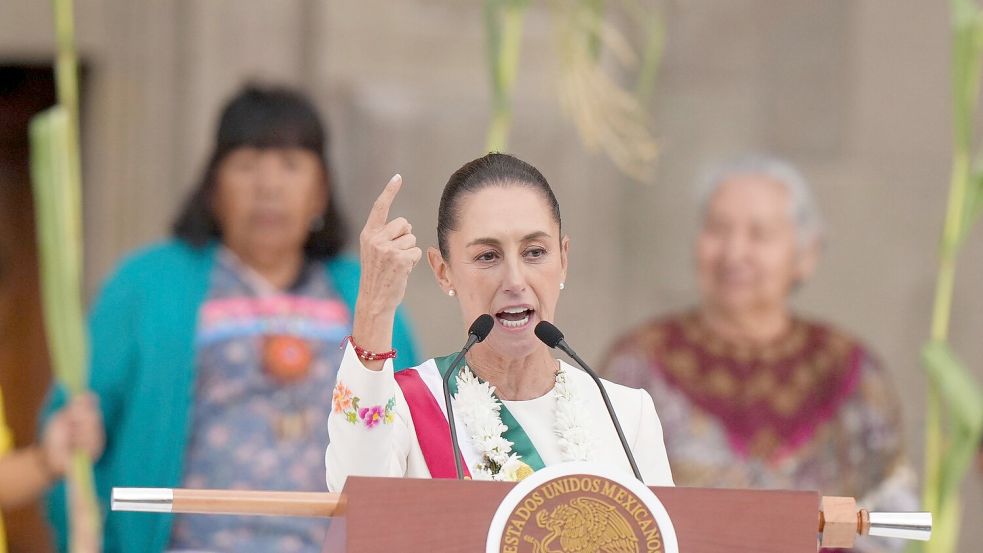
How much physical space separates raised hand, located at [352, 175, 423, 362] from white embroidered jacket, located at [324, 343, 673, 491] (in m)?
0.03

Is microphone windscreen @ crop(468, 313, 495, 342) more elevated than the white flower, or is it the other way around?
microphone windscreen @ crop(468, 313, 495, 342)

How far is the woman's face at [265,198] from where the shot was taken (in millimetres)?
3637

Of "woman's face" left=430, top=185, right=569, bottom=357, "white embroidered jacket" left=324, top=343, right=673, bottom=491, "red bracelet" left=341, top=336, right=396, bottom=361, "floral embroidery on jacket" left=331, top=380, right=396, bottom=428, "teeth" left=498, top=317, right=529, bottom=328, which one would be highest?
"woman's face" left=430, top=185, right=569, bottom=357

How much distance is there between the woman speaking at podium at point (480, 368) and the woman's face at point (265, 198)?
159 cm

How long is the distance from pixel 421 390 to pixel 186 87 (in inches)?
128

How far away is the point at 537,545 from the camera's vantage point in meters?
1.85

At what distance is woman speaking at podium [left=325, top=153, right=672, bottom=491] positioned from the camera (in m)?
1.94

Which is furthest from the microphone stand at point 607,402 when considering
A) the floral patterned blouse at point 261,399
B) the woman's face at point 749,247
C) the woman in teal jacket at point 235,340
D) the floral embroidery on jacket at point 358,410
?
the woman's face at point 749,247

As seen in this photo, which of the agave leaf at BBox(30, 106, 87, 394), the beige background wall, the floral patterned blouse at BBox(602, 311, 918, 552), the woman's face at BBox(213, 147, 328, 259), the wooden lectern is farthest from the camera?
the beige background wall

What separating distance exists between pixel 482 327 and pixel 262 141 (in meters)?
1.78

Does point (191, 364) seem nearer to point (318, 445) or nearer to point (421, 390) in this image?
point (318, 445)

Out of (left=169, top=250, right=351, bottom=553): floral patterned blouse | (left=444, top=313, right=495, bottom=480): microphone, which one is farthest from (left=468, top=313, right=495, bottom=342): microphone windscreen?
(left=169, top=250, right=351, bottom=553): floral patterned blouse

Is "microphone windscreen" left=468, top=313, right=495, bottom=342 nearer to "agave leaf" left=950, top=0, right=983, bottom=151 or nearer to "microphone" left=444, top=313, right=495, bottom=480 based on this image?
"microphone" left=444, top=313, right=495, bottom=480

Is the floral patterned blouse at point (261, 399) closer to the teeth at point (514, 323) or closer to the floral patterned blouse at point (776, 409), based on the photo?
the floral patterned blouse at point (776, 409)
